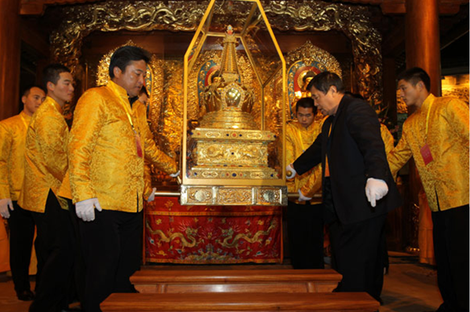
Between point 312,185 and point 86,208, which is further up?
point 312,185

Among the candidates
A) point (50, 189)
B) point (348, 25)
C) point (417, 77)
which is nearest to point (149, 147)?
point (50, 189)

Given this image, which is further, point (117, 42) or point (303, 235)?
point (117, 42)

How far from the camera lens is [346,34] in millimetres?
4949

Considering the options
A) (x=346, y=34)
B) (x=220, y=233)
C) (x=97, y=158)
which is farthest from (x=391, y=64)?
(x=97, y=158)

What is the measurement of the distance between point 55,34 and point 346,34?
136 inches

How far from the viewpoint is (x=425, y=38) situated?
14.0 ft

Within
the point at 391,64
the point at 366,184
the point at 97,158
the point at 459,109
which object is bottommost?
the point at 366,184

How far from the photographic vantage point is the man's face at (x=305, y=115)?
3459 mm

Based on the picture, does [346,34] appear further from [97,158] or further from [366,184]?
[97,158]

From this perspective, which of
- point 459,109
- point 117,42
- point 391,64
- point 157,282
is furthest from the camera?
point 391,64

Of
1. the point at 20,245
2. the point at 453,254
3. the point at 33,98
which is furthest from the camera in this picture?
the point at 33,98

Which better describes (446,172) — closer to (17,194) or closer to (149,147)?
(149,147)

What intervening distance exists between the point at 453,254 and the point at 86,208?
6.06 feet

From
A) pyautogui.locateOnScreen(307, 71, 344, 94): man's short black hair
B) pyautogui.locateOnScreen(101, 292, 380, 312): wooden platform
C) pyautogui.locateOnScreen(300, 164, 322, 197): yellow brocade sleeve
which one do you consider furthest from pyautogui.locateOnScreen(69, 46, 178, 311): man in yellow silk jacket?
pyautogui.locateOnScreen(300, 164, 322, 197): yellow brocade sleeve
